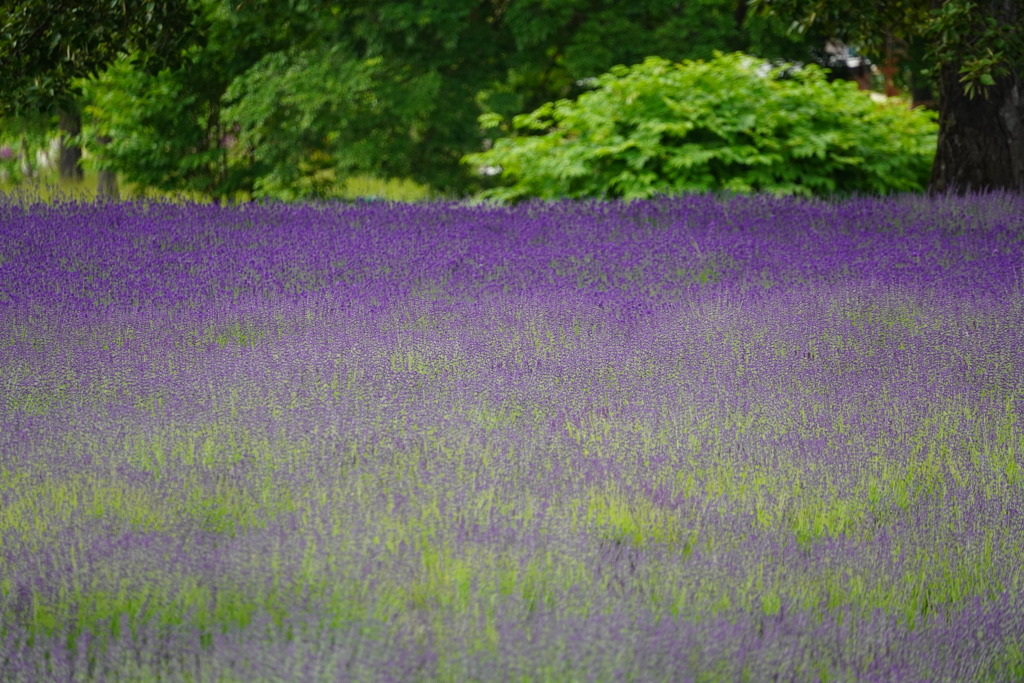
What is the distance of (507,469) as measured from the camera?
3.98m

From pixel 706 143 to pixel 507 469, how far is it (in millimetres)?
8262

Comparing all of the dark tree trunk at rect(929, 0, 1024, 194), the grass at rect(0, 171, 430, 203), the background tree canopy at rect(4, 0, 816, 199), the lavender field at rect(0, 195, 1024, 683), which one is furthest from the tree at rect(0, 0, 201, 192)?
the dark tree trunk at rect(929, 0, 1024, 194)

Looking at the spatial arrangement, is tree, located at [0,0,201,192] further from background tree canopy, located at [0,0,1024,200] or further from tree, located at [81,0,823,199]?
tree, located at [81,0,823,199]

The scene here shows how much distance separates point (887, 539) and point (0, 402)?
352 cm

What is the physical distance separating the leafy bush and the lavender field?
142 inches

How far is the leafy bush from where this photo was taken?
37.4 ft

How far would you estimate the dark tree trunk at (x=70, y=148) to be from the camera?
19.8 meters

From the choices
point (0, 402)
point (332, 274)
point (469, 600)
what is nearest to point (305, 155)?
point (332, 274)

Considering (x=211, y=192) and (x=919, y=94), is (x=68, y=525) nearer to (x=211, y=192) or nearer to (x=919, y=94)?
(x=211, y=192)

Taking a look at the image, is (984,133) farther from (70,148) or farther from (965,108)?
(70,148)

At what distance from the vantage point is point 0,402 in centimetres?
486

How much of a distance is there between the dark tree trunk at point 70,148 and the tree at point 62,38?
26.8 feet

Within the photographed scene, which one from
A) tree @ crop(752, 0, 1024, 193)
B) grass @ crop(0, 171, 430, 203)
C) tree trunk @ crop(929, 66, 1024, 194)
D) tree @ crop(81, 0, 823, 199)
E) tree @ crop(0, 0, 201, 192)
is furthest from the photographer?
tree @ crop(81, 0, 823, 199)

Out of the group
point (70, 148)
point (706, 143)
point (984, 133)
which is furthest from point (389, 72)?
point (70, 148)
